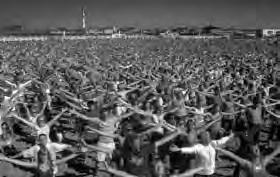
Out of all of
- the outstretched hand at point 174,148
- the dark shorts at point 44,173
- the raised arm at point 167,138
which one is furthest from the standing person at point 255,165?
the dark shorts at point 44,173

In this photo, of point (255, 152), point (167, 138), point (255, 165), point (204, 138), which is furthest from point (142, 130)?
point (255, 165)

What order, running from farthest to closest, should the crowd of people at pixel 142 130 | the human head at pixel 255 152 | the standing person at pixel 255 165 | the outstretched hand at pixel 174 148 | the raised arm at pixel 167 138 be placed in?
the outstretched hand at pixel 174 148 < the raised arm at pixel 167 138 < the crowd of people at pixel 142 130 < the human head at pixel 255 152 < the standing person at pixel 255 165

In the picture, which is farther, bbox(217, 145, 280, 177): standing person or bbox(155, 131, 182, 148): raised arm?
bbox(155, 131, 182, 148): raised arm

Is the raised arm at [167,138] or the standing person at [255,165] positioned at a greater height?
the raised arm at [167,138]

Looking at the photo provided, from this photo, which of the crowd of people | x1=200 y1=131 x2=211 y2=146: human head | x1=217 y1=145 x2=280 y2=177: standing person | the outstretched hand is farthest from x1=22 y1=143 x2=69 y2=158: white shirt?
x1=217 y1=145 x2=280 y2=177: standing person

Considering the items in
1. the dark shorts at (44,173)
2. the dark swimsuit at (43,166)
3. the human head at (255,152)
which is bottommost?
the dark shorts at (44,173)

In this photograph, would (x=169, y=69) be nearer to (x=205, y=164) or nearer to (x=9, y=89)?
(x=9, y=89)

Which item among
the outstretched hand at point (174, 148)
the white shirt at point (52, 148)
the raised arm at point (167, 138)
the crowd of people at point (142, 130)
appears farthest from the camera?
the outstretched hand at point (174, 148)

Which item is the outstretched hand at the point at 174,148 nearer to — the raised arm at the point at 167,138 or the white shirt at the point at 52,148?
the raised arm at the point at 167,138

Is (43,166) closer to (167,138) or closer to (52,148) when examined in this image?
(52,148)

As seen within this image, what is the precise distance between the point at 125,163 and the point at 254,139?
8.04 ft

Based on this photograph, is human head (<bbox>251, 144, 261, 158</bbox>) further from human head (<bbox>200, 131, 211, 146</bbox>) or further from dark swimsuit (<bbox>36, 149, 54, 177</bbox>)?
dark swimsuit (<bbox>36, 149, 54, 177</bbox>)

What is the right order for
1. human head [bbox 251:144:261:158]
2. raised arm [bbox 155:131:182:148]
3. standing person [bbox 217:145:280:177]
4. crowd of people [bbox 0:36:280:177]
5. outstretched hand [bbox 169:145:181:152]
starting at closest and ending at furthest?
standing person [bbox 217:145:280:177], human head [bbox 251:144:261:158], crowd of people [bbox 0:36:280:177], raised arm [bbox 155:131:182:148], outstretched hand [bbox 169:145:181:152]

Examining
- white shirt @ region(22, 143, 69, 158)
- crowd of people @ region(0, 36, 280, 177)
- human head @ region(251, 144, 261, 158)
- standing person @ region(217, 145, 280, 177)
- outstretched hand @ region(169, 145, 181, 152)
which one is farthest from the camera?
outstretched hand @ region(169, 145, 181, 152)
